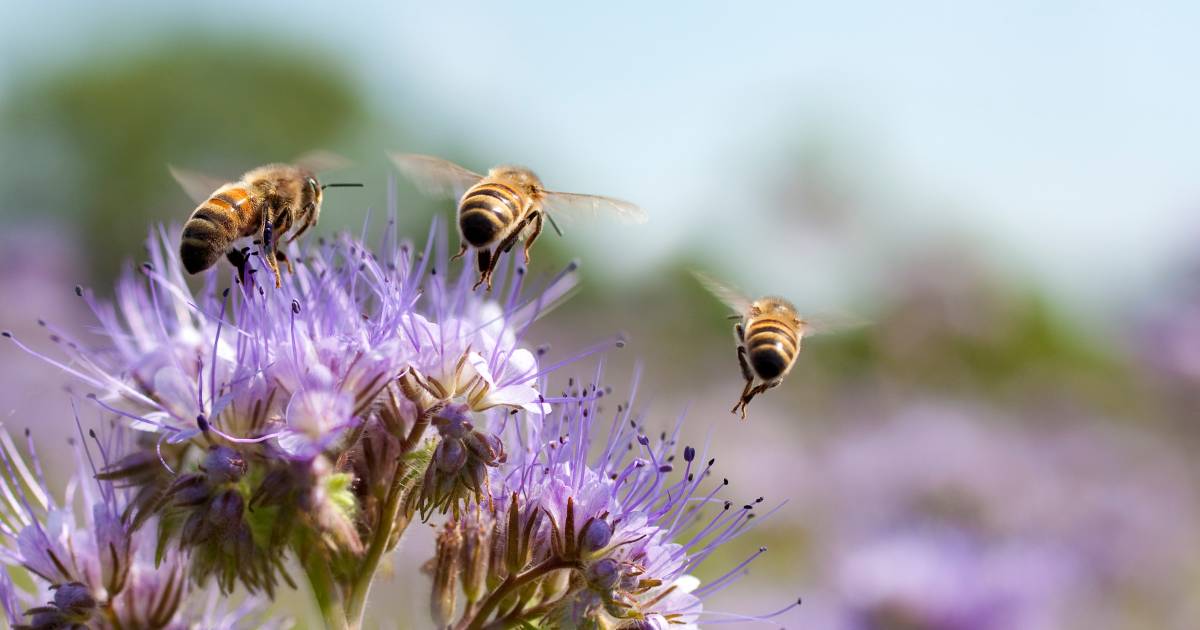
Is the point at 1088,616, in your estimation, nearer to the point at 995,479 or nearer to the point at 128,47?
the point at 995,479

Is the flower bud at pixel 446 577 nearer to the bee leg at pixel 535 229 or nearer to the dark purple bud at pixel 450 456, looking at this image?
the dark purple bud at pixel 450 456

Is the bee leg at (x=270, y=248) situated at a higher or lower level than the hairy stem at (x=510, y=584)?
higher

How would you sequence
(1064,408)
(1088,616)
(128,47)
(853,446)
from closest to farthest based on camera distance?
(1088,616)
(853,446)
(1064,408)
(128,47)

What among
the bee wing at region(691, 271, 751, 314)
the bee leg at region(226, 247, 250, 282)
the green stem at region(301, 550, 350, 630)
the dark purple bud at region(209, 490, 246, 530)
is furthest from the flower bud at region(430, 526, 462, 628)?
the bee wing at region(691, 271, 751, 314)

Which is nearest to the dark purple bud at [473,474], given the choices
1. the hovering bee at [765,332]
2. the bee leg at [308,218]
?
the hovering bee at [765,332]

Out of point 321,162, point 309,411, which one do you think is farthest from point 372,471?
point 321,162

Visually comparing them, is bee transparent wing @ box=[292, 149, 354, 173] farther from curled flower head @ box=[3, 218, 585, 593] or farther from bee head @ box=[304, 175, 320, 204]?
curled flower head @ box=[3, 218, 585, 593]

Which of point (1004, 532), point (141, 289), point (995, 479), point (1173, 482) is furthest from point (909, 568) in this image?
point (1173, 482)
